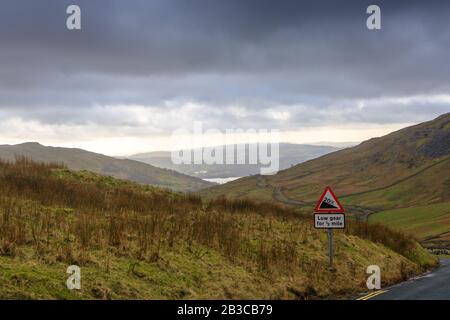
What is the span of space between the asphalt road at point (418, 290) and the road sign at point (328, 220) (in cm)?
284

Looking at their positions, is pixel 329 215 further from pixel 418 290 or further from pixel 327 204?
pixel 418 290

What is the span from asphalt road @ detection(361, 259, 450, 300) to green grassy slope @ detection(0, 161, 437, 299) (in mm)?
1072

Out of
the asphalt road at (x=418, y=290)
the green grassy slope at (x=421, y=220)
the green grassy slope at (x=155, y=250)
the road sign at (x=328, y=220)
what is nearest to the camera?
the green grassy slope at (x=155, y=250)

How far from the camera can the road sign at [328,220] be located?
63.3ft

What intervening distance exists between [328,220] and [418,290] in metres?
3.94

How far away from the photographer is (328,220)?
63.7 ft

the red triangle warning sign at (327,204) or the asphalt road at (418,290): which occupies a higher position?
the red triangle warning sign at (327,204)

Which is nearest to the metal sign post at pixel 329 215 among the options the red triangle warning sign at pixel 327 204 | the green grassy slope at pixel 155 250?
the red triangle warning sign at pixel 327 204

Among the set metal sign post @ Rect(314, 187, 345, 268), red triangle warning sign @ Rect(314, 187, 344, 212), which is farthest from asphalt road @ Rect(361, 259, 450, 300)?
red triangle warning sign @ Rect(314, 187, 344, 212)

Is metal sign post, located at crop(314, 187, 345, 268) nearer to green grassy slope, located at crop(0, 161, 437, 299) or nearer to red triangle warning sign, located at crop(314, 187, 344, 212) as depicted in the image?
red triangle warning sign, located at crop(314, 187, 344, 212)

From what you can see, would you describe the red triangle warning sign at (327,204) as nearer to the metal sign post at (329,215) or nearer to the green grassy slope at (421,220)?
the metal sign post at (329,215)
